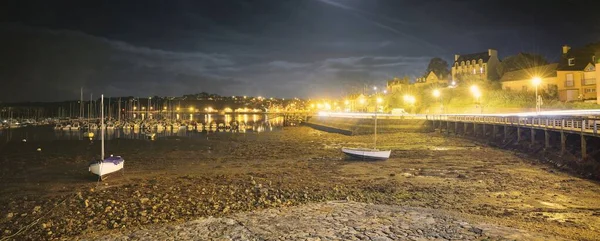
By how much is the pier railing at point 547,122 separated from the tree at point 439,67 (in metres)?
48.7

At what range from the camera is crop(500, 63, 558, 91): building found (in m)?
63.5

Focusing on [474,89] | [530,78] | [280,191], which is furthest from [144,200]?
[474,89]

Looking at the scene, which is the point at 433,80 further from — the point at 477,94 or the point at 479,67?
the point at 477,94

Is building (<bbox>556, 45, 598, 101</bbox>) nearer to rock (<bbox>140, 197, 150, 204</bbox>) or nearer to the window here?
the window

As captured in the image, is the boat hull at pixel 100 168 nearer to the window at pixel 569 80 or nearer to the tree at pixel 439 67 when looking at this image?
the window at pixel 569 80

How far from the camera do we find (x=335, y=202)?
732 inches

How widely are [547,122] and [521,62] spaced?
54.1m

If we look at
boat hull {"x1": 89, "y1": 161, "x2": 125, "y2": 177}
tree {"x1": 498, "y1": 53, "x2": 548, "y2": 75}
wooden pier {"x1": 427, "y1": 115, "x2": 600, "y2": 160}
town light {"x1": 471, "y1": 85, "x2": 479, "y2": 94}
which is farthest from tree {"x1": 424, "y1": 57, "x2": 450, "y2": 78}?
boat hull {"x1": 89, "y1": 161, "x2": 125, "y2": 177}

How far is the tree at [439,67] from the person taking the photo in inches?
4243

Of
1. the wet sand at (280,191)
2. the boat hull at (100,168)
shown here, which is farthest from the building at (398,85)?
the boat hull at (100,168)

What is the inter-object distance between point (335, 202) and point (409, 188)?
5584 millimetres

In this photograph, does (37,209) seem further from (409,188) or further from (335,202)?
(409,188)

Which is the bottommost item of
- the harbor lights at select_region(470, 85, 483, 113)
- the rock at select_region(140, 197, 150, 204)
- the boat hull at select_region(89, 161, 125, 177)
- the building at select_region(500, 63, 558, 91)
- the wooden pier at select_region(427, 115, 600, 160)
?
the rock at select_region(140, 197, 150, 204)

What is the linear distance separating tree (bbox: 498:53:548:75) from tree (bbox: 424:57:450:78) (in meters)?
21.6
